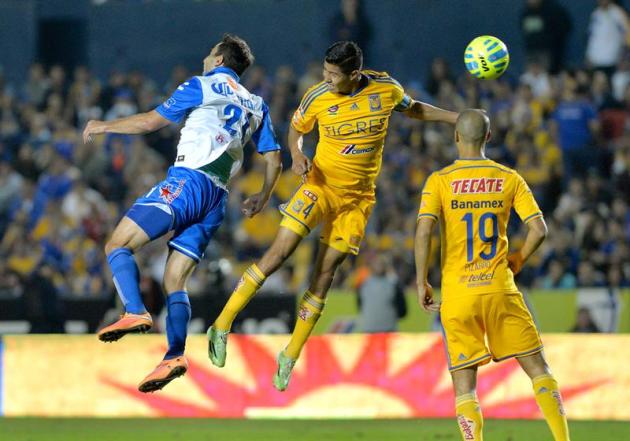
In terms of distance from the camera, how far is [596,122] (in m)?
17.9

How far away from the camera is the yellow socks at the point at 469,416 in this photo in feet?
27.1

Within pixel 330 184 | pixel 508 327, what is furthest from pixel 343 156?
pixel 508 327

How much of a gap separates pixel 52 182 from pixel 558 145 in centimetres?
766

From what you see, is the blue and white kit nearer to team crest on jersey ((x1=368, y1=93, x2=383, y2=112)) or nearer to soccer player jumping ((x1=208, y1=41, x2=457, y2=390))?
soccer player jumping ((x1=208, y1=41, x2=457, y2=390))

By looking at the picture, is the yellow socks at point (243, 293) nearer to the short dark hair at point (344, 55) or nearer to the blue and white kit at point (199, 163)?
the blue and white kit at point (199, 163)

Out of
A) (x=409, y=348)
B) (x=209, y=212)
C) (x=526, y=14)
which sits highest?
(x=526, y=14)

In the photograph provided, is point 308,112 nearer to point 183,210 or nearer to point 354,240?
point 354,240

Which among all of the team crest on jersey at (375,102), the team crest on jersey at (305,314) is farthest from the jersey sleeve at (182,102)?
the team crest on jersey at (305,314)

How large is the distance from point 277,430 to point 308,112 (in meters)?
4.08

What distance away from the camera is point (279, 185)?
17844mm

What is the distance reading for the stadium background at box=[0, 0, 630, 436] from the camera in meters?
13.3

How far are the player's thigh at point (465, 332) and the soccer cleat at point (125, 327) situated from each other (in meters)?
2.10

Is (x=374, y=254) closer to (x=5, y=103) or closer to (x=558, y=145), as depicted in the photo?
(x=558, y=145)

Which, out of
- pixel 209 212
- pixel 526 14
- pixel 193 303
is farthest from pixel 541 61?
pixel 209 212
